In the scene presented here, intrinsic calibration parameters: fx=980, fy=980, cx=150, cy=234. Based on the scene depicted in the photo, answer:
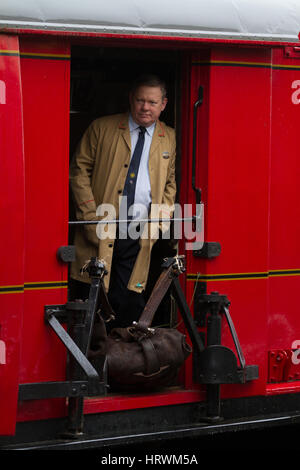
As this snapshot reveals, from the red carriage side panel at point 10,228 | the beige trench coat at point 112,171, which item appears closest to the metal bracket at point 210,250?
the beige trench coat at point 112,171

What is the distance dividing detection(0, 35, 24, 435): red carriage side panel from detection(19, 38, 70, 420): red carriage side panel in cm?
20

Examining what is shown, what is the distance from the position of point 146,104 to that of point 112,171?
453 mm

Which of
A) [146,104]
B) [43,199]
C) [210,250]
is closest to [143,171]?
[146,104]

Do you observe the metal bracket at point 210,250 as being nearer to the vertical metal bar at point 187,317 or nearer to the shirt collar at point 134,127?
the vertical metal bar at point 187,317

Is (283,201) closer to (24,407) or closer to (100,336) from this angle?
(100,336)

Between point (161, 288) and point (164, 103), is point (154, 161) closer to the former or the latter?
point (164, 103)

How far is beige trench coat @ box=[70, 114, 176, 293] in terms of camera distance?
592cm

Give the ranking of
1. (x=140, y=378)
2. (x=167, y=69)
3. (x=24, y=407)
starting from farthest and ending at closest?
1. (x=167, y=69)
2. (x=140, y=378)
3. (x=24, y=407)

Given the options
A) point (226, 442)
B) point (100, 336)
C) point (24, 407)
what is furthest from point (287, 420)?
point (24, 407)

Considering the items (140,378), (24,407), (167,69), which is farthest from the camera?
(167,69)

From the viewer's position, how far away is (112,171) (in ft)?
19.4

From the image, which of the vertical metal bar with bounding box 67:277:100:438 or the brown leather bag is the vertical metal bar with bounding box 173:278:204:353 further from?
the vertical metal bar with bounding box 67:277:100:438

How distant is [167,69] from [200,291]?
156cm

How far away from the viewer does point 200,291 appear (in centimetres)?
578
